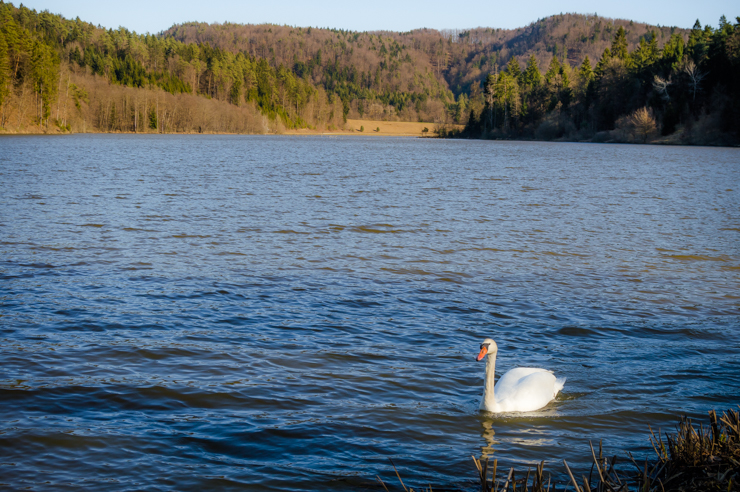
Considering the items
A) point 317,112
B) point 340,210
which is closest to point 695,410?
point 340,210

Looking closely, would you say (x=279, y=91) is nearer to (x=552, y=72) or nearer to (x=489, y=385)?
(x=552, y=72)

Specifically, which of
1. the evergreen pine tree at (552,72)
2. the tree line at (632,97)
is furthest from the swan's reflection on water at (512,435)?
the evergreen pine tree at (552,72)

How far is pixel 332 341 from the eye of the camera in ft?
30.2

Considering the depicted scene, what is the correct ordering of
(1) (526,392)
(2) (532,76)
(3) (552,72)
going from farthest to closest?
1. (2) (532,76)
2. (3) (552,72)
3. (1) (526,392)

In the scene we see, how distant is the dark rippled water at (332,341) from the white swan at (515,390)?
0.52 ft

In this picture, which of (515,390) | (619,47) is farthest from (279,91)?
(515,390)

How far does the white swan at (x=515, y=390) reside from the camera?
6965 millimetres

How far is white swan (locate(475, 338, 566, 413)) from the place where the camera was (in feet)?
22.9

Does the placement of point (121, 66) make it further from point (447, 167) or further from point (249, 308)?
point (249, 308)

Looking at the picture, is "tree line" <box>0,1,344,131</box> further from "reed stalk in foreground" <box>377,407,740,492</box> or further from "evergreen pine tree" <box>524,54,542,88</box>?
"reed stalk in foreground" <box>377,407,740,492</box>

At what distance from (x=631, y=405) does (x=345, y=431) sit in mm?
3479

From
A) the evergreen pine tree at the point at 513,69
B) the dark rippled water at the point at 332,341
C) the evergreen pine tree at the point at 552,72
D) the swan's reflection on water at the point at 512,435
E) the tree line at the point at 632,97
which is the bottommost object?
the swan's reflection on water at the point at 512,435

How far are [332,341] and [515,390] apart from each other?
10.2 feet

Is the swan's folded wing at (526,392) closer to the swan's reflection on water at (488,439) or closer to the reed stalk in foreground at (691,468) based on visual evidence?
the swan's reflection on water at (488,439)
